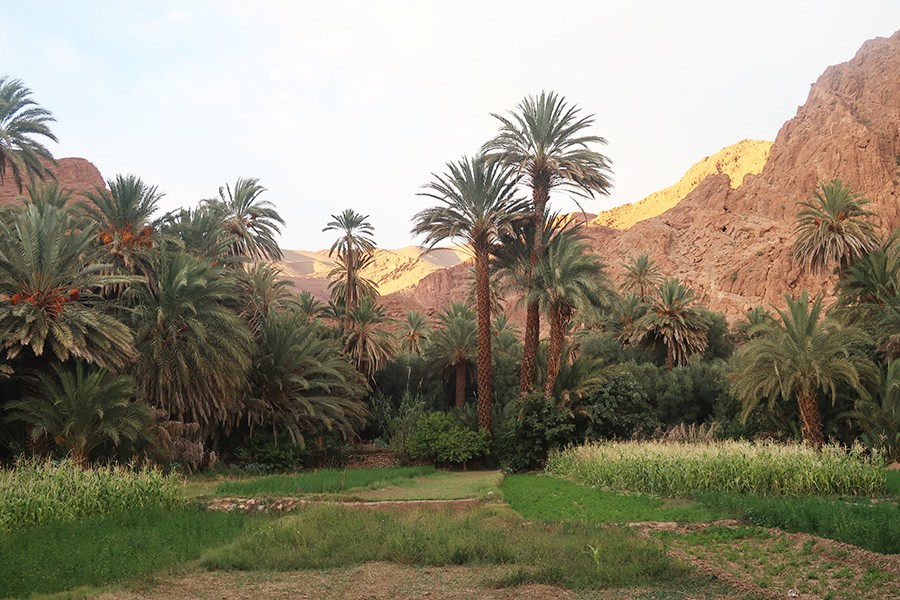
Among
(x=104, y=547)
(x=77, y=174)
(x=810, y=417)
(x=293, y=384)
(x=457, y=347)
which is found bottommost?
(x=104, y=547)

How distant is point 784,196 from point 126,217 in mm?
73621

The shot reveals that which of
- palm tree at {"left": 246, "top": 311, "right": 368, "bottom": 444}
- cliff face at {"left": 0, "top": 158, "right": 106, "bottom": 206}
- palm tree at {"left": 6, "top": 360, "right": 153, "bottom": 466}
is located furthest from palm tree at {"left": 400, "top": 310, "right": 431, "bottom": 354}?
cliff face at {"left": 0, "top": 158, "right": 106, "bottom": 206}

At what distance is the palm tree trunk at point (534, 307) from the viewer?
3036 centimetres

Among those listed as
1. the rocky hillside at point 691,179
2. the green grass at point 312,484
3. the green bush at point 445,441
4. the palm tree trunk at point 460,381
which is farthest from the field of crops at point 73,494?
the rocky hillside at point 691,179

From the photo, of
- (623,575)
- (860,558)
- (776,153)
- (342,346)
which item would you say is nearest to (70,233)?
(342,346)

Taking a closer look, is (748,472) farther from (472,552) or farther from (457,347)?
(457,347)

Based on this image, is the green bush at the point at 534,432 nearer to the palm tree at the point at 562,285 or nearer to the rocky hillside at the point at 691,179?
the palm tree at the point at 562,285

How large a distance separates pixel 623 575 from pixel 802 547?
329 centimetres

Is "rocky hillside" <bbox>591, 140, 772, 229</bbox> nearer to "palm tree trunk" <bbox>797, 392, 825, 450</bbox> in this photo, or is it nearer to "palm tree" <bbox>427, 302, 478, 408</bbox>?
"palm tree" <bbox>427, 302, 478, 408</bbox>

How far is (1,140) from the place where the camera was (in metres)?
27.8

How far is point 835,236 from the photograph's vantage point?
33.7 meters

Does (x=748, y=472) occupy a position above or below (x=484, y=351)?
below

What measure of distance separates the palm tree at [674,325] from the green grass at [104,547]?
30.4m

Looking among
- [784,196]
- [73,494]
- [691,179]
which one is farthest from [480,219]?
[691,179]
